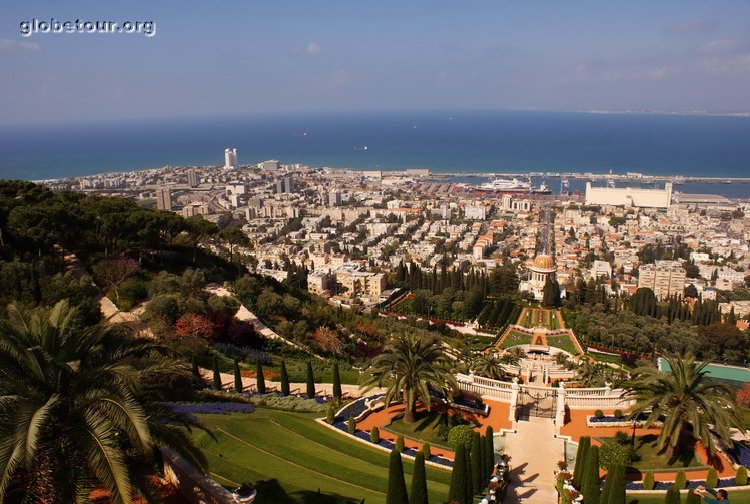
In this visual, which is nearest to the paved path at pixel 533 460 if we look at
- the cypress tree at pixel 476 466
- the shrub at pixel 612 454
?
the cypress tree at pixel 476 466

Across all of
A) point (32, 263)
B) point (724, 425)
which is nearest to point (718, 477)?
point (724, 425)

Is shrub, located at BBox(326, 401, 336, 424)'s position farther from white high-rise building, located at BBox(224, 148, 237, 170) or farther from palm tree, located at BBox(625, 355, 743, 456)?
white high-rise building, located at BBox(224, 148, 237, 170)

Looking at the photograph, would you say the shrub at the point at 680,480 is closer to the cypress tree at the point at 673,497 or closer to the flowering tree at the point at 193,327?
the cypress tree at the point at 673,497

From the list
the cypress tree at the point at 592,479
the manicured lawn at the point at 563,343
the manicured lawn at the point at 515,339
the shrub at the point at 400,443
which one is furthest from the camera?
the manicured lawn at the point at 515,339

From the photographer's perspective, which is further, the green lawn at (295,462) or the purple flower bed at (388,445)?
the purple flower bed at (388,445)

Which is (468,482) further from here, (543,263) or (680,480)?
(543,263)

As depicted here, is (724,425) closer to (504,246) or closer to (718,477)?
(718,477)

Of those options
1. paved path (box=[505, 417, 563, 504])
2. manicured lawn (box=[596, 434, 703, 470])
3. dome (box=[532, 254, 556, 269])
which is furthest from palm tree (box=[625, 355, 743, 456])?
dome (box=[532, 254, 556, 269])
